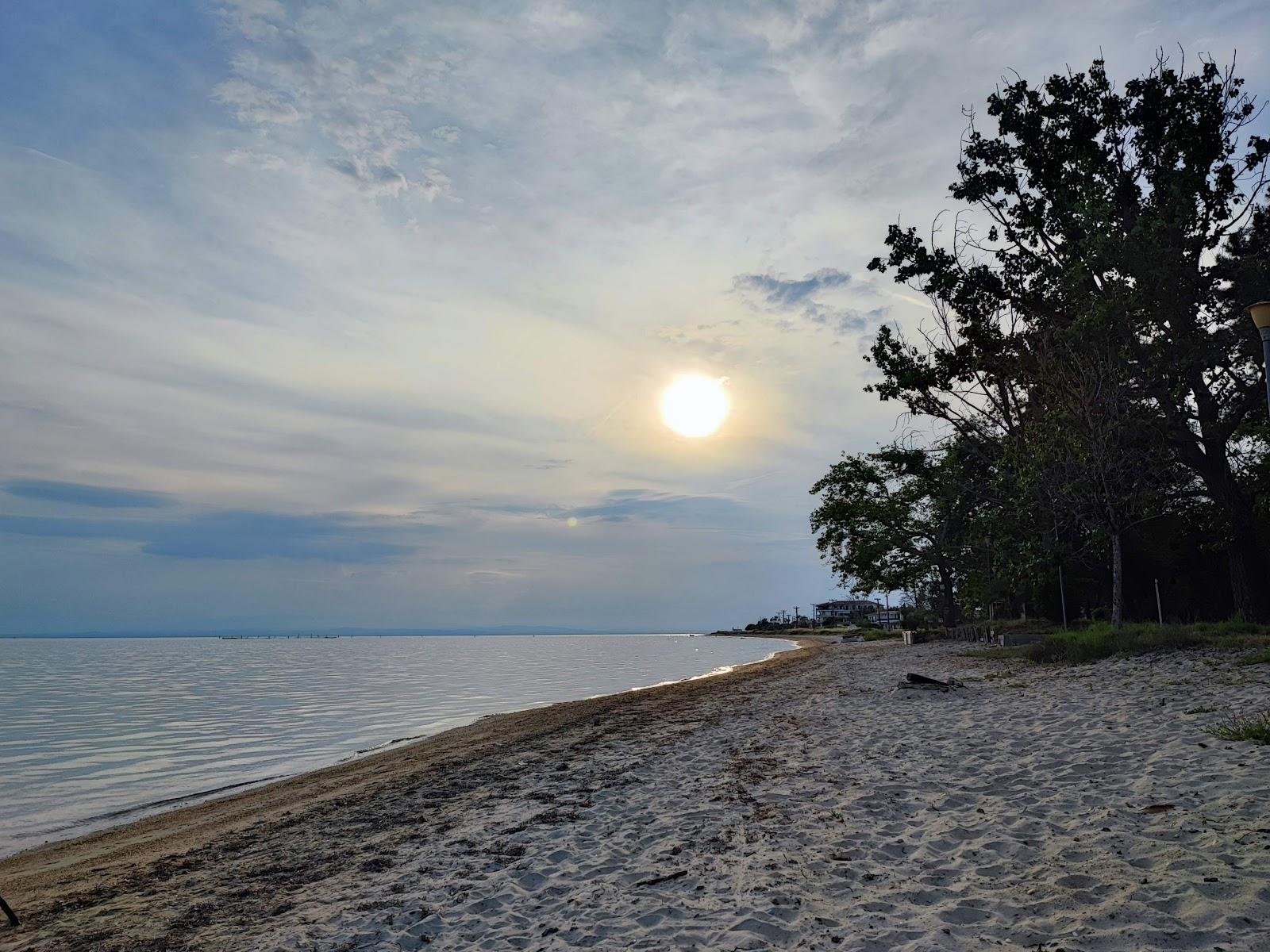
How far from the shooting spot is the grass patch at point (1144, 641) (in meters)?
15.6

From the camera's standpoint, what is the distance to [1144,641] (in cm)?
1633

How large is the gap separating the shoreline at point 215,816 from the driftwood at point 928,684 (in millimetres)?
6789

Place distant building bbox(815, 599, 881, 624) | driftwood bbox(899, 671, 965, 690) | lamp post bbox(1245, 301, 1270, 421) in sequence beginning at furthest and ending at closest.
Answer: distant building bbox(815, 599, 881, 624), driftwood bbox(899, 671, 965, 690), lamp post bbox(1245, 301, 1270, 421)

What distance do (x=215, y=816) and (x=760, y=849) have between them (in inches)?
357

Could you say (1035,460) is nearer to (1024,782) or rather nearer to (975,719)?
(975,719)

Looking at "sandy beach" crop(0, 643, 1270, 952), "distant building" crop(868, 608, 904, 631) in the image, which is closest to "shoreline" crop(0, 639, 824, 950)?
"sandy beach" crop(0, 643, 1270, 952)

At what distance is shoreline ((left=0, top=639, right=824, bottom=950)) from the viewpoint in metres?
8.36

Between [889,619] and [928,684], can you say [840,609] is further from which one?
[928,684]

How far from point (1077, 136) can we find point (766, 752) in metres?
21.7

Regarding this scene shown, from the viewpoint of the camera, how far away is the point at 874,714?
43.4 ft

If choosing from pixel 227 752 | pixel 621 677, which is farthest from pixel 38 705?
pixel 621 677

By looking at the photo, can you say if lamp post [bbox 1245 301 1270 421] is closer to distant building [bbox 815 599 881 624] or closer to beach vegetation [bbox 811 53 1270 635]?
beach vegetation [bbox 811 53 1270 635]

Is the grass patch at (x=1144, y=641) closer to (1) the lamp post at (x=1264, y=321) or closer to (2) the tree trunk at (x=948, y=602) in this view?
(1) the lamp post at (x=1264, y=321)

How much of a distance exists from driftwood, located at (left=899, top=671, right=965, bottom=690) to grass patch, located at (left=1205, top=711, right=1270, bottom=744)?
6.91 m
